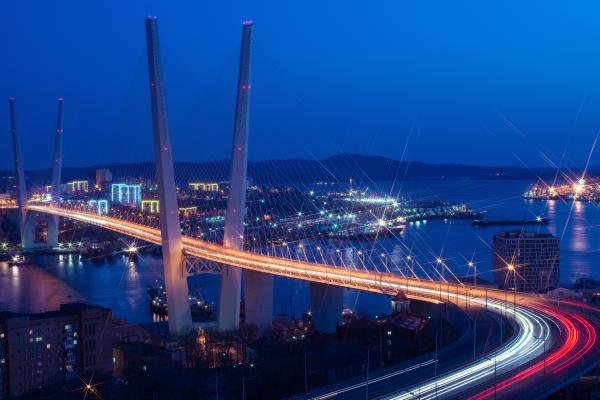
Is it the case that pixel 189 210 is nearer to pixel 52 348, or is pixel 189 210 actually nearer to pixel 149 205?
pixel 149 205

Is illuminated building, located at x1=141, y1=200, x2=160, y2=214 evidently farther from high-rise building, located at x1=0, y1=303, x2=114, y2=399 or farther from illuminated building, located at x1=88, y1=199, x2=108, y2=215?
high-rise building, located at x1=0, y1=303, x2=114, y2=399

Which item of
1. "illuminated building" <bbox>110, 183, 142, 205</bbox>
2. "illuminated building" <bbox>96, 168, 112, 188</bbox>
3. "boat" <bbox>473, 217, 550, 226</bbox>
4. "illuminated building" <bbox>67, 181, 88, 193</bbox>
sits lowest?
"boat" <bbox>473, 217, 550, 226</bbox>

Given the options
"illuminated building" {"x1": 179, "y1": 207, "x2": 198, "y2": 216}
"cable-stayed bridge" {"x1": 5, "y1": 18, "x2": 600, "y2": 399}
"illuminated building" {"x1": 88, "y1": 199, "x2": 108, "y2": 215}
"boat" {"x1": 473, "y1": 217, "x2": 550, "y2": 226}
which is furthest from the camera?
"illuminated building" {"x1": 88, "y1": 199, "x2": 108, "y2": 215}

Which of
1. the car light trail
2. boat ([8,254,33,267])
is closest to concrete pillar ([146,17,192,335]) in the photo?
the car light trail

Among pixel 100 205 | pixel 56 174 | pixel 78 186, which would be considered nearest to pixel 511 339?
pixel 56 174

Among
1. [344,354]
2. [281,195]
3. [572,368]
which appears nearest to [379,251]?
→ [281,195]

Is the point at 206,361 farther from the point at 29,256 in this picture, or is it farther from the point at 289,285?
the point at 29,256
